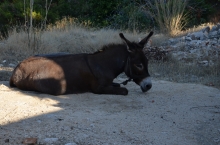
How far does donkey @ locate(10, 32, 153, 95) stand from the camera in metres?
7.82

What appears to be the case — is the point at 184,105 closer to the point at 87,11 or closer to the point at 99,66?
the point at 99,66

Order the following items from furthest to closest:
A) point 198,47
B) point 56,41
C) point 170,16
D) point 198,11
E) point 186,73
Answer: point 198,11
point 170,16
point 56,41
point 198,47
point 186,73

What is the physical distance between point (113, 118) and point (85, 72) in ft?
6.66

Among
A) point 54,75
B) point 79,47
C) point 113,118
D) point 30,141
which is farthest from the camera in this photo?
point 79,47

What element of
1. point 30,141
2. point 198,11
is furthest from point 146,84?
point 198,11

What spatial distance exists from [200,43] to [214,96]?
6.76m

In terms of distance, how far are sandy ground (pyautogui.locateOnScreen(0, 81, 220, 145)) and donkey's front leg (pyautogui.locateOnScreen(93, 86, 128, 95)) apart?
0.45ft

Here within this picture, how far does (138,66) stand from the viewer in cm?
787

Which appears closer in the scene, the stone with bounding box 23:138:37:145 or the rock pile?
the stone with bounding box 23:138:37:145

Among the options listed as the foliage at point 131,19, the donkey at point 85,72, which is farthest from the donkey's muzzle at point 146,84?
the foliage at point 131,19

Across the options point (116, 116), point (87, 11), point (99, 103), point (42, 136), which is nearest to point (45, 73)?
point (99, 103)

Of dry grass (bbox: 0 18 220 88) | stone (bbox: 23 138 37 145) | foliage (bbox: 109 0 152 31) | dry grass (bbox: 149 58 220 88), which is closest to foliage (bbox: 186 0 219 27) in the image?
foliage (bbox: 109 0 152 31)

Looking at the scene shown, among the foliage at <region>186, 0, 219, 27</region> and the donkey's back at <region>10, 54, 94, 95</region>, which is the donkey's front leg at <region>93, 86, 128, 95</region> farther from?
the foliage at <region>186, 0, 219, 27</region>

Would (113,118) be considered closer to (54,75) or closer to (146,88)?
(146,88)
